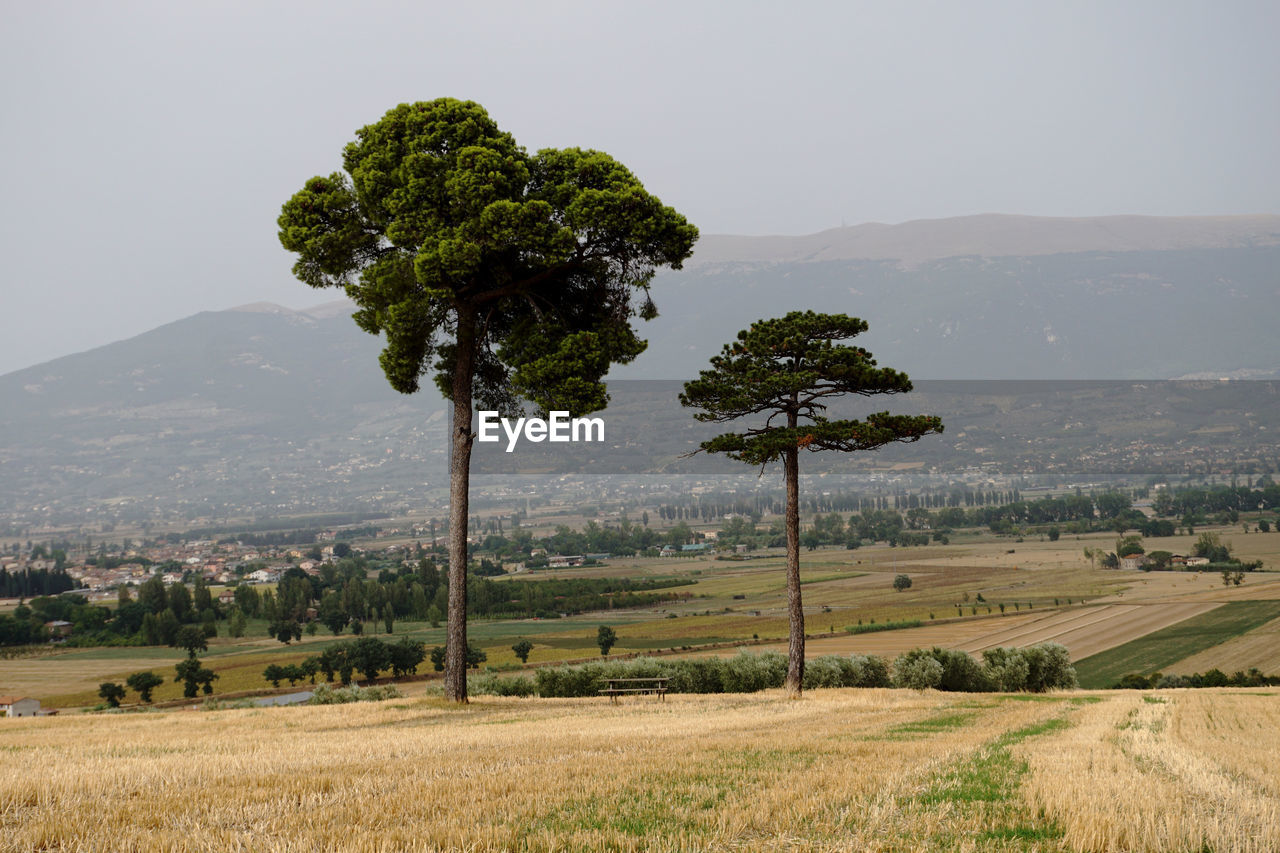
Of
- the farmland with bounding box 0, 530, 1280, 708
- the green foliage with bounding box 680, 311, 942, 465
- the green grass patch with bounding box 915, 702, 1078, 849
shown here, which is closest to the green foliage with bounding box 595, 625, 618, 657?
the farmland with bounding box 0, 530, 1280, 708

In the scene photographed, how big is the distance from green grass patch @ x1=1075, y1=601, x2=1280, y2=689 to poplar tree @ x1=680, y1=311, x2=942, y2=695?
4848 centimetres

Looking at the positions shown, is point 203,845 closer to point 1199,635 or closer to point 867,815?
point 867,815

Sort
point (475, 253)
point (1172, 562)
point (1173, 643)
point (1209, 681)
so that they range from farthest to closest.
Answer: point (1172, 562)
point (1173, 643)
point (1209, 681)
point (475, 253)

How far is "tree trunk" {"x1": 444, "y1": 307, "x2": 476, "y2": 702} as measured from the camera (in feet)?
82.2

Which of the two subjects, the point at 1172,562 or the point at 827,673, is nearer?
the point at 827,673

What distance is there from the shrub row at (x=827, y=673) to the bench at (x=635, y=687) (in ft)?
11.5

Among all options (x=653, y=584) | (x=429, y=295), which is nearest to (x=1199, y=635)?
(x=653, y=584)

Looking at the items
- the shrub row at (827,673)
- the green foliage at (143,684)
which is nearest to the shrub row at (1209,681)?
the shrub row at (827,673)

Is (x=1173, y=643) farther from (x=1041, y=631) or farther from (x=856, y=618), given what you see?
(x=856, y=618)

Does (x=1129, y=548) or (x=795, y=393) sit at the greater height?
(x=795, y=393)

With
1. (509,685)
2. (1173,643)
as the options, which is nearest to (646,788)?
(509,685)

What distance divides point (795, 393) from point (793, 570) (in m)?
Result: 5.73

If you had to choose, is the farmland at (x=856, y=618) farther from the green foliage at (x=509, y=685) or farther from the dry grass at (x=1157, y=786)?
the dry grass at (x=1157, y=786)

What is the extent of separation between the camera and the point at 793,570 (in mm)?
29688
